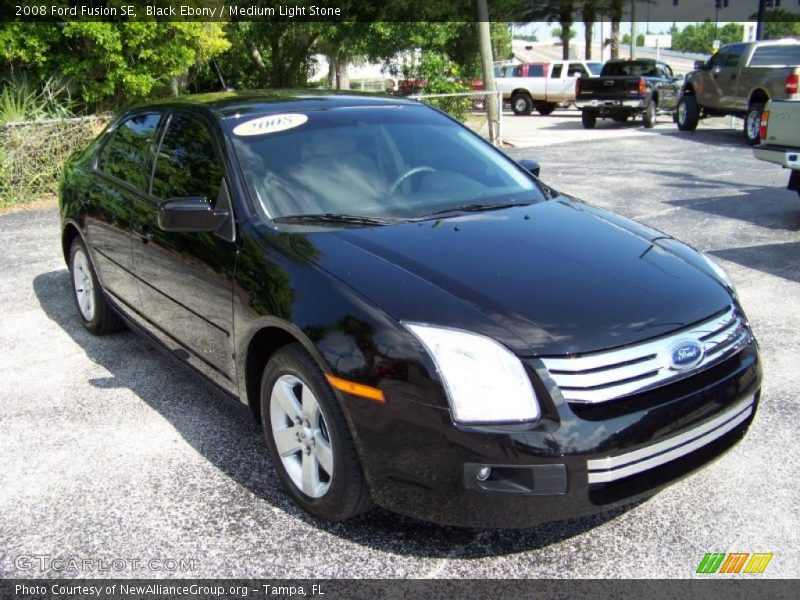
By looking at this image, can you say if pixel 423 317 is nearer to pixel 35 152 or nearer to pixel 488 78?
pixel 35 152

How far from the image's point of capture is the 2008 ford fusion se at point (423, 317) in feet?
8.23

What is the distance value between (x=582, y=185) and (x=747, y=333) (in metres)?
8.23

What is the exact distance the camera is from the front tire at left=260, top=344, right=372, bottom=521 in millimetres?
2761

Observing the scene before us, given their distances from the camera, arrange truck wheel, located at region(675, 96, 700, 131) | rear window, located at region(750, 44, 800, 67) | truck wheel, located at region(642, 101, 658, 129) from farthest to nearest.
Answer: truck wheel, located at region(642, 101, 658, 129), truck wheel, located at region(675, 96, 700, 131), rear window, located at region(750, 44, 800, 67)

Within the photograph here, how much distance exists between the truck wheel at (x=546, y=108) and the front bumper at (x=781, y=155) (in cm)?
1971

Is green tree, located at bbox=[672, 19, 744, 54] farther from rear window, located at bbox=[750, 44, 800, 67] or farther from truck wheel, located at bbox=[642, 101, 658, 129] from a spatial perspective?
rear window, located at bbox=[750, 44, 800, 67]

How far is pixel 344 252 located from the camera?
10.0ft

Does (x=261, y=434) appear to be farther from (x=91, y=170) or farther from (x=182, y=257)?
(x=91, y=170)

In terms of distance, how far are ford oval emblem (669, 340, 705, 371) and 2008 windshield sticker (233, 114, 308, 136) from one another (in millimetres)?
2154

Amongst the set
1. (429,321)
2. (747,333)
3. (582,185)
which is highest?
(429,321)

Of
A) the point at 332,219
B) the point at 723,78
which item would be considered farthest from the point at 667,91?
the point at 332,219

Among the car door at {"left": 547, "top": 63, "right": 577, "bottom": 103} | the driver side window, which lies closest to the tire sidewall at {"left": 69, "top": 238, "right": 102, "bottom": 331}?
the driver side window

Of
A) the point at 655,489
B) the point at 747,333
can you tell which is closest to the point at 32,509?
the point at 655,489

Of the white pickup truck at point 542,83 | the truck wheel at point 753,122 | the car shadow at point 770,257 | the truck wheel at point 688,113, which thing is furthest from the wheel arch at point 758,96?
the white pickup truck at point 542,83
